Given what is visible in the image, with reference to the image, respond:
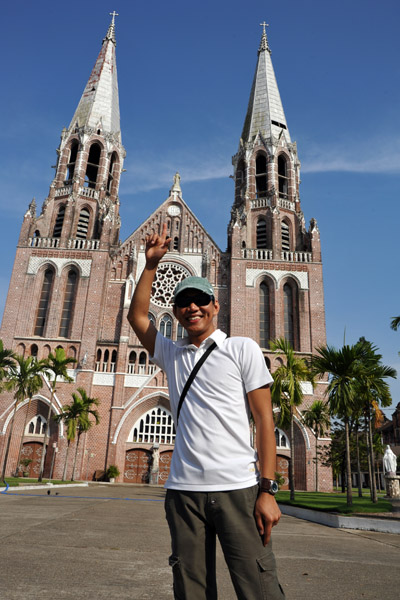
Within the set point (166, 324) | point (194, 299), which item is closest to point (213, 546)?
point (194, 299)

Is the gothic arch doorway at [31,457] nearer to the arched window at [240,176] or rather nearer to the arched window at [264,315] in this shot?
the arched window at [264,315]

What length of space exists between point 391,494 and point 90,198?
101 ft

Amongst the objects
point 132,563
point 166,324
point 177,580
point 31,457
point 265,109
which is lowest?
point 132,563

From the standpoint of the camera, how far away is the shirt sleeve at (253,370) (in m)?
2.44

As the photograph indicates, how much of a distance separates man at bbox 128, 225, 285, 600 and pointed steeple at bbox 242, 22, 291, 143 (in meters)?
42.1

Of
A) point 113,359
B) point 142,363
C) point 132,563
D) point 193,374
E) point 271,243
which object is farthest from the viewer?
point 271,243

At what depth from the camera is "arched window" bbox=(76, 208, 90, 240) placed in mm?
37406

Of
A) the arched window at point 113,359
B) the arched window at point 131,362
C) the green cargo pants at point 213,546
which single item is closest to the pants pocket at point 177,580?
the green cargo pants at point 213,546

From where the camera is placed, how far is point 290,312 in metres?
34.4

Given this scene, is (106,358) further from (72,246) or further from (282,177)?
(282,177)

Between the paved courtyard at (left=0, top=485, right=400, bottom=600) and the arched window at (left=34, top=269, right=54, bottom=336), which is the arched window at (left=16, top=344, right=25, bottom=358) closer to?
the arched window at (left=34, top=269, right=54, bottom=336)

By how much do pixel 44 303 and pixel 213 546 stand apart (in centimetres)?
3372

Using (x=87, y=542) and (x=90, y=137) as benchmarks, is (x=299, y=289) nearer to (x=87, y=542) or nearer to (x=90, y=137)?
(x=90, y=137)

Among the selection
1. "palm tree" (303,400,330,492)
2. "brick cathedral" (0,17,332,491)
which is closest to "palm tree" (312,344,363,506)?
"palm tree" (303,400,330,492)
